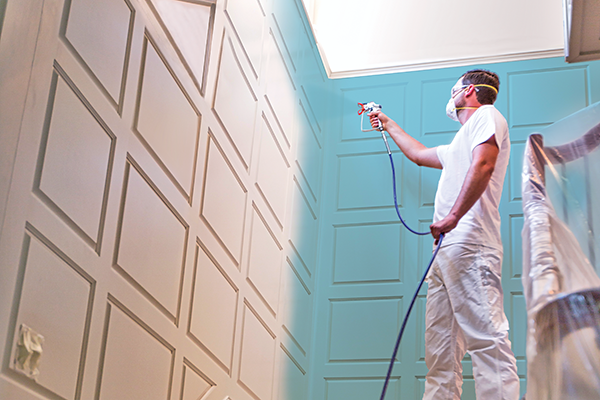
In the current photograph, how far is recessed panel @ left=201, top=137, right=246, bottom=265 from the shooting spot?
272 cm

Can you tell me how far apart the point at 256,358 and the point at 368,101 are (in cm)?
216

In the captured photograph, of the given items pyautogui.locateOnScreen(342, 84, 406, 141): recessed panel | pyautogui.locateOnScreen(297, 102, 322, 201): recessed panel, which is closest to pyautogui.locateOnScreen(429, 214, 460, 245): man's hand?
pyautogui.locateOnScreen(297, 102, 322, 201): recessed panel

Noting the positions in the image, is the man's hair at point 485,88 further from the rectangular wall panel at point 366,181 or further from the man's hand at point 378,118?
the rectangular wall panel at point 366,181

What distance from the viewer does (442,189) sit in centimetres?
304

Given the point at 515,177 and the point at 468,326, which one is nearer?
the point at 468,326

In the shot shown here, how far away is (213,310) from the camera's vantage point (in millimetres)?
2684

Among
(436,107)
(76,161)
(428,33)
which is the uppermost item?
(428,33)

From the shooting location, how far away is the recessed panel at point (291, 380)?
3.56 m

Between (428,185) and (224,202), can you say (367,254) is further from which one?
(224,202)

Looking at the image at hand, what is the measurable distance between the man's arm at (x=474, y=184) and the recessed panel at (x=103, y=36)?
1361 mm

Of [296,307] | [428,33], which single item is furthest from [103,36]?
[428,33]

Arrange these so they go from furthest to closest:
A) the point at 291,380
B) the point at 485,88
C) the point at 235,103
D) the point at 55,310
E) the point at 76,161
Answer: the point at 291,380
the point at 485,88
the point at 235,103
the point at 76,161
the point at 55,310

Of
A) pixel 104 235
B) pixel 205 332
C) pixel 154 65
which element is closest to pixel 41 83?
pixel 104 235

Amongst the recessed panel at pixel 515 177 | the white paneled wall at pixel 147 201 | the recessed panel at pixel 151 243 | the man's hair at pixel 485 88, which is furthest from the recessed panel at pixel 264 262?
the recessed panel at pixel 515 177
